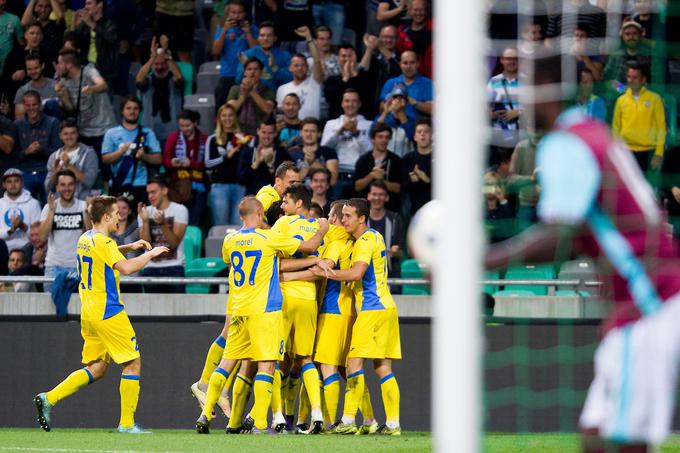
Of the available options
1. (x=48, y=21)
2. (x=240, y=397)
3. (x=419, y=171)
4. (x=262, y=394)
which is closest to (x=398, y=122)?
(x=419, y=171)

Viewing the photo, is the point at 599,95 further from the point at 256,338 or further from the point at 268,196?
the point at 256,338

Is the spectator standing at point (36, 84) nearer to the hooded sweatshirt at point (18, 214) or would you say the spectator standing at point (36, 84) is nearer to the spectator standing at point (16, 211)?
the spectator standing at point (16, 211)

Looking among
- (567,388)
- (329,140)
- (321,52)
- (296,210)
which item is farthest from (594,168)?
(321,52)

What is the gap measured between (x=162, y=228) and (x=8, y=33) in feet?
13.8

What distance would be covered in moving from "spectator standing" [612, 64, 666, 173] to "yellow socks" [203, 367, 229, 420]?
3993mm

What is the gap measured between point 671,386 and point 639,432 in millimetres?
196

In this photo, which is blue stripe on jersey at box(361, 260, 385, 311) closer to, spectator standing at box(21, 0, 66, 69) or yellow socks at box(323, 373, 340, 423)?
yellow socks at box(323, 373, 340, 423)

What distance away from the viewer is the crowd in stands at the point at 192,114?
1294 cm

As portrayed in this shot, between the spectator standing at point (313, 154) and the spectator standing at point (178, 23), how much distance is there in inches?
131

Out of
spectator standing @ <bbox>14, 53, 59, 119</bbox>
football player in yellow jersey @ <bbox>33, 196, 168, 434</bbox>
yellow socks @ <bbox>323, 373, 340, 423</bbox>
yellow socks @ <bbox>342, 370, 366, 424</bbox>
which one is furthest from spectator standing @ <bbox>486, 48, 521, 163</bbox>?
spectator standing @ <bbox>14, 53, 59, 119</bbox>

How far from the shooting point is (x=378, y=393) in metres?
11.8

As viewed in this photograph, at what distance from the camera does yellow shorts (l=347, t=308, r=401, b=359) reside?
34.3 feet

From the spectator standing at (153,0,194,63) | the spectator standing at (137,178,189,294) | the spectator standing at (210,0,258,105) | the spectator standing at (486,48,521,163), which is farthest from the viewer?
the spectator standing at (153,0,194,63)

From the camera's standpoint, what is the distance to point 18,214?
1315cm
